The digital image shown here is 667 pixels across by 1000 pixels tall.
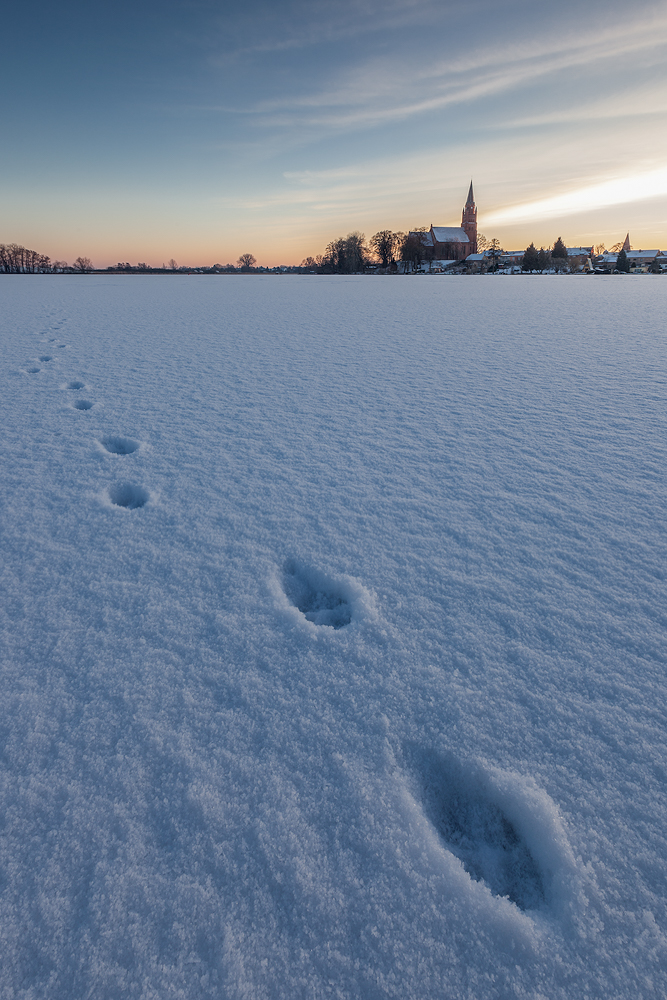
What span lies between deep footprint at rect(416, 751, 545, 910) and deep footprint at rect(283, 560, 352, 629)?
1.98 ft

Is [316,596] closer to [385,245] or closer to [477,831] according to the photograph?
[477,831]

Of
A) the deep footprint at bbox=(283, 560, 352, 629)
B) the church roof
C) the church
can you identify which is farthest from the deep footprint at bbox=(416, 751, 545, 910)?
the church roof

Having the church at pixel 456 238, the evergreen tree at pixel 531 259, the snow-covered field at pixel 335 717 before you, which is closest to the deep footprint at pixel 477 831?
the snow-covered field at pixel 335 717

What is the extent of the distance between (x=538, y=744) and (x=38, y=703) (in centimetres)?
148

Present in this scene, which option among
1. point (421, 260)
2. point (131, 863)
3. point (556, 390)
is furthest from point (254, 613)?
point (421, 260)

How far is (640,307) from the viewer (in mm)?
11352

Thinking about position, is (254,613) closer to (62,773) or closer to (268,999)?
(62,773)

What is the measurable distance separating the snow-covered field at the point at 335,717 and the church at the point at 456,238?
333 feet

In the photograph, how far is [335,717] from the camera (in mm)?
1355

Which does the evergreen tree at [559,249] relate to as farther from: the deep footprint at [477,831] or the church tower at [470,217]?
the deep footprint at [477,831]

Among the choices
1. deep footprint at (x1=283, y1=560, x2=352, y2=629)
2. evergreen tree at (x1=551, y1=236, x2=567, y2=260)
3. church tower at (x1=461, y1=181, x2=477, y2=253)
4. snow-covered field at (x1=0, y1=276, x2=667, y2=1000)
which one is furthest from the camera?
church tower at (x1=461, y1=181, x2=477, y2=253)

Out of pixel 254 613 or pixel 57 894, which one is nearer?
pixel 57 894

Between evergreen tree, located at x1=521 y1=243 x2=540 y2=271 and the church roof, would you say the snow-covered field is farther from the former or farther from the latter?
the church roof

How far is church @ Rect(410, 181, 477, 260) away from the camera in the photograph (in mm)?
95188
